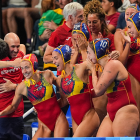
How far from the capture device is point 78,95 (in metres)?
3.78

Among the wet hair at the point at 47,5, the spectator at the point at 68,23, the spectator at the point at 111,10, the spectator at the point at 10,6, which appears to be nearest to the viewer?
the spectator at the point at 68,23

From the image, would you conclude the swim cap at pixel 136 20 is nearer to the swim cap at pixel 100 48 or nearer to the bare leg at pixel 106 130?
the swim cap at pixel 100 48

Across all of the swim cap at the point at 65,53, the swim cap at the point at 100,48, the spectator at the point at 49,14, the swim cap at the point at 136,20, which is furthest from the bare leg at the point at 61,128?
the spectator at the point at 49,14

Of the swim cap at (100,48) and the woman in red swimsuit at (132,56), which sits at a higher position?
the swim cap at (100,48)

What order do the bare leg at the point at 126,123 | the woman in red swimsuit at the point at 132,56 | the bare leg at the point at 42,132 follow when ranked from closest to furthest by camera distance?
the bare leg at the point at 126,123 → the bare leg at the point at 42,132 → the woman in red swimsuit at the point at 132,56

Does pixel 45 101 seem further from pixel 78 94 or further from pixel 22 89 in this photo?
pixel 78 94

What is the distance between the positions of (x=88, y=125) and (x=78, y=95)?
36 centimetres

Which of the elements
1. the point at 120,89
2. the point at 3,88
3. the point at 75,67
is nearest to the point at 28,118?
the point at 3,88

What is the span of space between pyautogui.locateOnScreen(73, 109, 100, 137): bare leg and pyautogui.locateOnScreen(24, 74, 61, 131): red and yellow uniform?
1.33 ft

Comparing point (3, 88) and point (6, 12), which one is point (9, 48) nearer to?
point (3, 88)

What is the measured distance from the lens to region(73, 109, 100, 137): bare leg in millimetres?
3648

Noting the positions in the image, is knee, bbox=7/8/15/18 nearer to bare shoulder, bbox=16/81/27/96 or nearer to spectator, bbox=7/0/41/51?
spectator, bbox=7/0/41/51

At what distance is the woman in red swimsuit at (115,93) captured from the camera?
333cm

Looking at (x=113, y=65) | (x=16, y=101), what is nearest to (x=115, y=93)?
(x=113, y=65)
